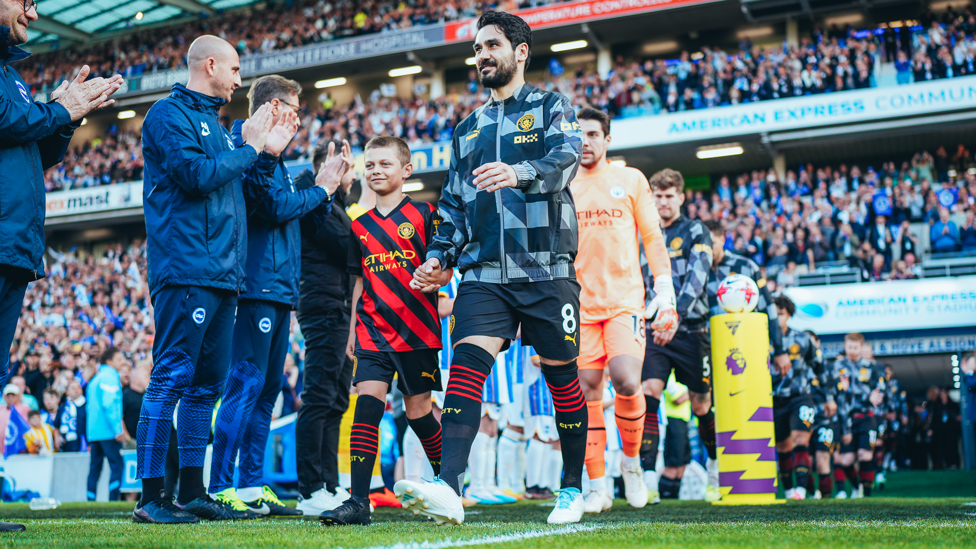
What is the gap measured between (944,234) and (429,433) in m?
17.3

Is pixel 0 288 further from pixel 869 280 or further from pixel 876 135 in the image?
pixel 876 135

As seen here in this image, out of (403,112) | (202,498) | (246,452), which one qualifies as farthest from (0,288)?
(403,112)

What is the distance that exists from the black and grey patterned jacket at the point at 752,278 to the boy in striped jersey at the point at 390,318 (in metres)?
3.15

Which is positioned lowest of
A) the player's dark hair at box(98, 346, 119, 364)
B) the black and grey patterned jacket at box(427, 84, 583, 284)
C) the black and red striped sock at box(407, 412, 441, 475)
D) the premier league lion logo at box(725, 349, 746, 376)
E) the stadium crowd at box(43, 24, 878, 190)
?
the black and red striped sock at box(407, 412, 441, 475)

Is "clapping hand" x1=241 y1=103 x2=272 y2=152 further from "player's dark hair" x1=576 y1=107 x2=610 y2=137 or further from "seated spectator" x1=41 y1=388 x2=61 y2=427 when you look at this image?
"seated spectator" x1=41 y1=388 x2=61 y2=427

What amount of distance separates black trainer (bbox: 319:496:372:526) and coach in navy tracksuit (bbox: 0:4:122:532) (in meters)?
1.23

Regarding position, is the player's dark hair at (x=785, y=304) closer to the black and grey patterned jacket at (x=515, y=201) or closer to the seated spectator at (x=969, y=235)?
the black and grey patterned jacket at (x=515, y=201)

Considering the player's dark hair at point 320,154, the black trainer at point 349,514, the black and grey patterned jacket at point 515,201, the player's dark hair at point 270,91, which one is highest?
the player's dark hair at point 270,91

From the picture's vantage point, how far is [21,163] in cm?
333

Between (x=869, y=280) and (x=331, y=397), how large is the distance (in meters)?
15.9

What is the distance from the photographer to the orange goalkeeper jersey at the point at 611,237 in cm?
486

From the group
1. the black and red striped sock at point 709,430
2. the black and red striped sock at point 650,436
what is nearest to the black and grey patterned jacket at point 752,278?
the black and red striped sock at point 709,430

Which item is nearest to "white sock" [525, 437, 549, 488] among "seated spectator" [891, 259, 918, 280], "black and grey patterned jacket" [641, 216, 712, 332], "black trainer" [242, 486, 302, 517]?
"black and grey patterned jacket" [641, 216, 712, 332]

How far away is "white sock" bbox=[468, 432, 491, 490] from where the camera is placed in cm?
626
